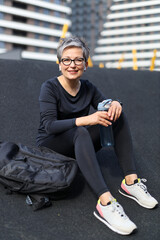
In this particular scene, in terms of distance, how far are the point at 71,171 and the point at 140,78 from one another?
10.6 feet

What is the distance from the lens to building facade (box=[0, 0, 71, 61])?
40.2 metres

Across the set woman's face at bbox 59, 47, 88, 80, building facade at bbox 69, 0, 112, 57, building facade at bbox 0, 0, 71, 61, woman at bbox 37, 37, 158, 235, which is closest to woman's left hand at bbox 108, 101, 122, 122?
woman at bbox 37, 37, 158, 235

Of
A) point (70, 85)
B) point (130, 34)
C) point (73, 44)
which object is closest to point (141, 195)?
point (70, 85)

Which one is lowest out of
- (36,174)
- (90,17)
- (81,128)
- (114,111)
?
(36,174)

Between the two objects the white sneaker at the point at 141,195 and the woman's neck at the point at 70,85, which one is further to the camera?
the woman's neck at the point at 70,85

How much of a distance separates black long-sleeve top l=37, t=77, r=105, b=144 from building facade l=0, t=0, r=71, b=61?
3772cm

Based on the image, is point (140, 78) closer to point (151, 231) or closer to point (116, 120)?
point (116, 120)

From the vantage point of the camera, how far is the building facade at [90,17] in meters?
66.7

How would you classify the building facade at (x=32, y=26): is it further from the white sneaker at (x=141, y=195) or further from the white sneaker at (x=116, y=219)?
the white sneaker at (x=116, y=219)

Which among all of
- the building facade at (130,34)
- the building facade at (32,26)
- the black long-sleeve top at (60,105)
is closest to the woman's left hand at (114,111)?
the black long-sleeve top at (60,105)

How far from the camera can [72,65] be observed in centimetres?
204

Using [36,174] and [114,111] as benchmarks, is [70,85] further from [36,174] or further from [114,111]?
[36,174]

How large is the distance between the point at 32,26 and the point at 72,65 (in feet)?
147

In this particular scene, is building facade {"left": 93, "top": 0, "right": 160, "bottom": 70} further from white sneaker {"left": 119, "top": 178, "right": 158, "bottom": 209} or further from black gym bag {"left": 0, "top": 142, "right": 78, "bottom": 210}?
black gym bag {"left": 0, "top": 142, "right": 78, "bottom": 210}
